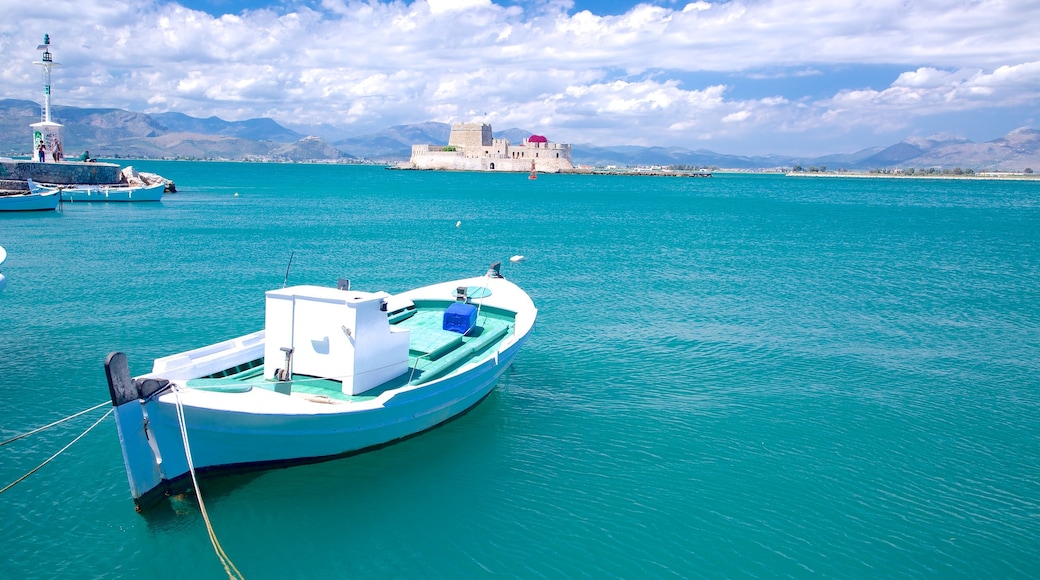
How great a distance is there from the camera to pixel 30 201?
50000mm

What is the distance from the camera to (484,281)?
17719 millimetres

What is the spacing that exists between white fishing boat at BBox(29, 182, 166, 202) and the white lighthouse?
472 centimetres

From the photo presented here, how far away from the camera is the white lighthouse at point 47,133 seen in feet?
207

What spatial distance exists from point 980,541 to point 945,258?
110 feet

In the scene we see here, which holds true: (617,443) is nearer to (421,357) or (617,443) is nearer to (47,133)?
(421,357)

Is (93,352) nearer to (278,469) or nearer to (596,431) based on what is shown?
(278,469)

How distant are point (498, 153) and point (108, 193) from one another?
124m

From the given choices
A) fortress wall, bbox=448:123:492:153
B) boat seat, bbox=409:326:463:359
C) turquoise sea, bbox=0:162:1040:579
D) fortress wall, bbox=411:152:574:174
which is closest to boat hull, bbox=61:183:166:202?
turquoise sea, bbox=0:162:1040:579

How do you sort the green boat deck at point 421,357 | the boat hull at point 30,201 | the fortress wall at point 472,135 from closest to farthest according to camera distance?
the green boat deck at point 421,357
the boat hull at point 30,201
the fortress wall at point 472,135

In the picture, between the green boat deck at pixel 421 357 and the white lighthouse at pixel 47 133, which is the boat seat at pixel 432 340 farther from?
the white lighthouse at pixel 47 133

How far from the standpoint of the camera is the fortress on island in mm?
176500

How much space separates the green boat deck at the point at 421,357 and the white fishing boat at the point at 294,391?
3 cm

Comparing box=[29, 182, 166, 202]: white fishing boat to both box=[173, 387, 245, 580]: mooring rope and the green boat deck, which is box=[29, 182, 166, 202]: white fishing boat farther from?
box=[173, 387, 245, 580]: mooring rope

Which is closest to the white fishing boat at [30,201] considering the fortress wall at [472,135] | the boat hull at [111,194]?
the boat hull at [111,194]
